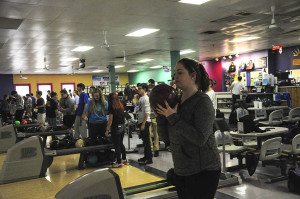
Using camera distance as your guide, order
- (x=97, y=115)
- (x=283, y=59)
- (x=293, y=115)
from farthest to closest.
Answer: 1. (x=283, y=59)
2. (x=293, y=115)
3. (x=97, y=115)

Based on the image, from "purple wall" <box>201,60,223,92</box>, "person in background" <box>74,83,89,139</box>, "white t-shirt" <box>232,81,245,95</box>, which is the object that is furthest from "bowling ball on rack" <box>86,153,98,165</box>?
"purple wall" <box>201,60,223,92</box>

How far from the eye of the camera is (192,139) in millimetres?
1519

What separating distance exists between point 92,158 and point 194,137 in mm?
4409

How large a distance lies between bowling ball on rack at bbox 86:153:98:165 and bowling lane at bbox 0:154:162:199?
13 cm

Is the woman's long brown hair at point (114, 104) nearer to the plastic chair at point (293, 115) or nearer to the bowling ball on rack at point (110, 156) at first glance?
the bowling ball on rack at point (110, 156)

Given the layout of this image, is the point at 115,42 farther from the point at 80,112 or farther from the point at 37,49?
the point at 80,112

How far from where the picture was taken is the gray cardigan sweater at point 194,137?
1.53 meters

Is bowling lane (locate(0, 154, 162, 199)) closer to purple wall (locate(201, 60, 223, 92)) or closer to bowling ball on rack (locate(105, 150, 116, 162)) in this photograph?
bowling ball on rack (locate(105, 150, 116, 162))

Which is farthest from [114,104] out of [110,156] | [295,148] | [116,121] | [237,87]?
[237,87]

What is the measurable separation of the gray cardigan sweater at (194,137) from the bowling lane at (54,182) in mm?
3010

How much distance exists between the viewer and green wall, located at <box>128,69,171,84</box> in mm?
21219

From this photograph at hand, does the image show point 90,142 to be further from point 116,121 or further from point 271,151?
point 271,151

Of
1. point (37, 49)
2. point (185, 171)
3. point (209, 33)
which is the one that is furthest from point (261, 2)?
point (37, 49)

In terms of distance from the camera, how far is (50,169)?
5.64m
